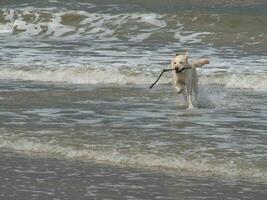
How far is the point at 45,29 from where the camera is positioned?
32188 millimetres

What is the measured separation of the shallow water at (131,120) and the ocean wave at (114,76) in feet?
0.08

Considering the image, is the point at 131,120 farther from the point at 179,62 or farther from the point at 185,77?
the point at 185,77

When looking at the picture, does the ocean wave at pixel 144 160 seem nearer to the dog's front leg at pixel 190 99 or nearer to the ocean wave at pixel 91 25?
the dog's front leg at pixel 190 99

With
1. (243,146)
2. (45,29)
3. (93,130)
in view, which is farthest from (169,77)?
(45,29)

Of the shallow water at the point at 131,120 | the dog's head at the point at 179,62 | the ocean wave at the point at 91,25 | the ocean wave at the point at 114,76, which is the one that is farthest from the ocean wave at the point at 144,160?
the ocean wave at the point at 91,25

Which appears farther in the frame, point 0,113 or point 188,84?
point 188,84

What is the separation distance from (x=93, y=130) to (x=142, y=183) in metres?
2.81

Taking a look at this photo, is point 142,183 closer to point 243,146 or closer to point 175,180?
point 175,180

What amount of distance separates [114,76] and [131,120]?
6328 mm

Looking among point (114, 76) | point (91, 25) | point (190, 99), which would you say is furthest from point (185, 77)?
point (91, 25)

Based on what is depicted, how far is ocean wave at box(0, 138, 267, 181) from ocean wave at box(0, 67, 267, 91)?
7.02 m

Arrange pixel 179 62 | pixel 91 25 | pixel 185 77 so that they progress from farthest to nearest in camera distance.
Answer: pixel 91 25 < pixel 185 77 < pixel 179 62

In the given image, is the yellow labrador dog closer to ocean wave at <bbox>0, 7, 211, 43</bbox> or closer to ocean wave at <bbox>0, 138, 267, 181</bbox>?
ocean wave at <bbox>0, 138, 267, 181</bbox>

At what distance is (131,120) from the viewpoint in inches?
440
